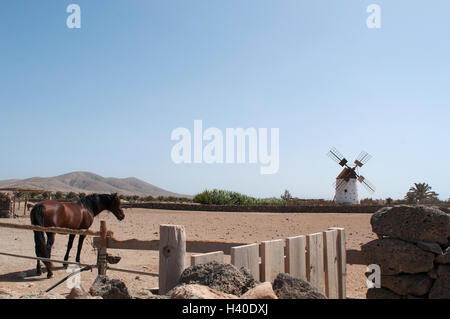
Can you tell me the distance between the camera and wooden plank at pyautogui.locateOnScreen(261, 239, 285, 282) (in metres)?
3.78

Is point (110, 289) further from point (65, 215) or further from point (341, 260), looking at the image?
point (65, 215)

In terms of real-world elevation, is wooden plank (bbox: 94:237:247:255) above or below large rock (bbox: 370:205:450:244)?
below

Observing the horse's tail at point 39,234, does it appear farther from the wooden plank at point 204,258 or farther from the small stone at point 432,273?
the small stone at point 432,273

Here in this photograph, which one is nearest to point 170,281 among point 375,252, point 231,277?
point 231,277

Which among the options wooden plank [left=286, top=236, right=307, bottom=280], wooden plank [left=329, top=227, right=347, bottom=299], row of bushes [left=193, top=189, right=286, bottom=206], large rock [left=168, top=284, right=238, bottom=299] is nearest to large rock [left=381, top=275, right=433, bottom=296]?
wooden plank [left=329, top=227, right=347, bottom=299]

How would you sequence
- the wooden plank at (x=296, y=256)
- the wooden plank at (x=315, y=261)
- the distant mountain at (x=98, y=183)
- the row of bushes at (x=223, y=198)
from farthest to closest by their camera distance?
the distant mountain at (x=98, y=183) → the row of bushes at (x=223, y=198) → the wooden plank at (x=315, y=261) → the wooden plank at (x=296, y=256)

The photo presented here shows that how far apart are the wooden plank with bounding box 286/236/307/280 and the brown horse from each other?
608cm

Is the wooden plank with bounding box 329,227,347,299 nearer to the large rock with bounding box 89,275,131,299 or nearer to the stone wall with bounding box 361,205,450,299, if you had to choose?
the stone wall with bounding box 361,205,450,299

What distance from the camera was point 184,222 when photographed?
19.8m

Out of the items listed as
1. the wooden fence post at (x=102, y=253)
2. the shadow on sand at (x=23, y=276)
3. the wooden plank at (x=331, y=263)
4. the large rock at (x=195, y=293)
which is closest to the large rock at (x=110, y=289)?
the large rock at (x=195, y=293)

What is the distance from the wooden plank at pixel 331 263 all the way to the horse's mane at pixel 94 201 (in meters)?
6.82

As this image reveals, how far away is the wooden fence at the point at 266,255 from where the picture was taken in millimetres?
3588

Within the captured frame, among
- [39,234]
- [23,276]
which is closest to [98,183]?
[23,276]

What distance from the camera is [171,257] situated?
11.9 feet
